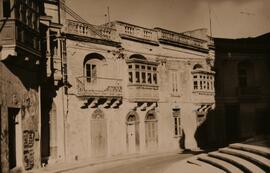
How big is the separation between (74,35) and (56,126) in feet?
19.8

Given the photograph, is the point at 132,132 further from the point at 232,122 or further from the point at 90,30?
the point at 232,122

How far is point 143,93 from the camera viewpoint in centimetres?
3095

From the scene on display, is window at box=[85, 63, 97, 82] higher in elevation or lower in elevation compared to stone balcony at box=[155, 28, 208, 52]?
lower

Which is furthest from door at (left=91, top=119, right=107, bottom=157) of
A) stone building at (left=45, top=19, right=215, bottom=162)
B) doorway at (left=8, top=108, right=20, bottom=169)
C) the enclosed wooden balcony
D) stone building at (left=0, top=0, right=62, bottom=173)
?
the enclosed wooden balcony

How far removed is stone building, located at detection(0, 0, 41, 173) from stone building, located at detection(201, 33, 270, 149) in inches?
808

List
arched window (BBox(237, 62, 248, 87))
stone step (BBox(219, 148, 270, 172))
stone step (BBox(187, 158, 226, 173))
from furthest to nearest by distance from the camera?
arched window (BBox(237, 62, 248, 87)) < stone step (BBox(187, 158, 226, 173)) < stone step (BBox(219, 148, 270, 172))

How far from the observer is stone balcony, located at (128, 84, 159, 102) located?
30219mm

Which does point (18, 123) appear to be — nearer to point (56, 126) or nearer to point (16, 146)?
point (16, 146)

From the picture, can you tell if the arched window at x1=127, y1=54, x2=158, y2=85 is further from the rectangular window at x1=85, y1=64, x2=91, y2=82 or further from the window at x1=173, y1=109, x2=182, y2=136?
the window at x1=173, y1=109, x2=182, y2=136

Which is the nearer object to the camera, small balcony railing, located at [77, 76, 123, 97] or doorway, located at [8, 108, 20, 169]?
doorway, located at [8, 108, 20, 169]

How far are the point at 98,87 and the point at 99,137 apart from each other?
3458 mm

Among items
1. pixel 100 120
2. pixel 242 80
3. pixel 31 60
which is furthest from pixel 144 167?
pixel 242 80

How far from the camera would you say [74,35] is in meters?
27.1

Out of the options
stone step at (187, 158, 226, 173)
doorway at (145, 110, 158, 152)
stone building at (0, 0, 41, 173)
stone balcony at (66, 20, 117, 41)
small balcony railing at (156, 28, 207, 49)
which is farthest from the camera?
small balcony railing at (156, 28, 207, 49)
